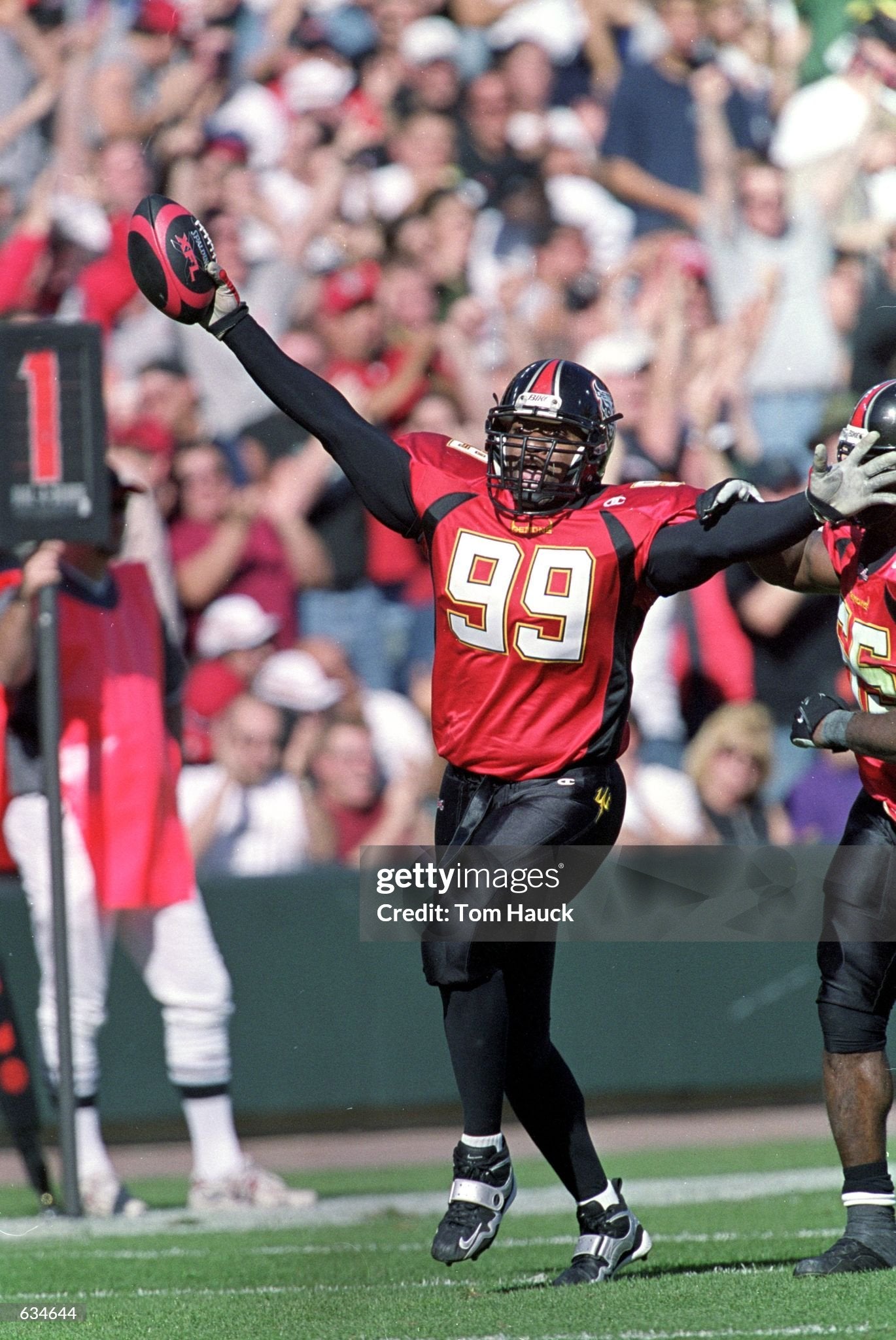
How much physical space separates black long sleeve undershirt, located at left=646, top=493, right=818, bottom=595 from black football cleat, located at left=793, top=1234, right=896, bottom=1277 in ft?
5.11

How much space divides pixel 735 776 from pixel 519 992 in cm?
314

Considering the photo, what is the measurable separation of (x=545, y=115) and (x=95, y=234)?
2.05 metres

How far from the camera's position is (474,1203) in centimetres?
398

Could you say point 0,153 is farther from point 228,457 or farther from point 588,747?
point 588,747

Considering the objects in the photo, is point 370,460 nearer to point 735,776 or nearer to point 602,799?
point 602,799

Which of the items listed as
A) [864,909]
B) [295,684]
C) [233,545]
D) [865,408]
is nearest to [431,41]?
[233,545]

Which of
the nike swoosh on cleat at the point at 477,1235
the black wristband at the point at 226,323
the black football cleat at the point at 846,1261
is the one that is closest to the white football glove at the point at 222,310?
the black wristband at the point at 226,323

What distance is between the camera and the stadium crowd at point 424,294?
7.19 metres

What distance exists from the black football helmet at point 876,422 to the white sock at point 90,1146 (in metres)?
3.66

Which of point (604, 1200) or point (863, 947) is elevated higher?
point (863, 947)

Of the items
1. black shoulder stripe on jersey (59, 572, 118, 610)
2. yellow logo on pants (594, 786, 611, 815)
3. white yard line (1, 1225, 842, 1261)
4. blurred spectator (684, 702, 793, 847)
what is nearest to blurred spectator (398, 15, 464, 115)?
black shoulder stripe on jersey (59, 572, 118, 610)

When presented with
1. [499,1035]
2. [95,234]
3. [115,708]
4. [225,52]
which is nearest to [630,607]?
[499,1035]

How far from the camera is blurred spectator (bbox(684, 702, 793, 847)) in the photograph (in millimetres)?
7203

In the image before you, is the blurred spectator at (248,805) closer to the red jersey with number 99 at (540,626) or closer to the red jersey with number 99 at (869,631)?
the red jersey with number 99 at (540,626)
